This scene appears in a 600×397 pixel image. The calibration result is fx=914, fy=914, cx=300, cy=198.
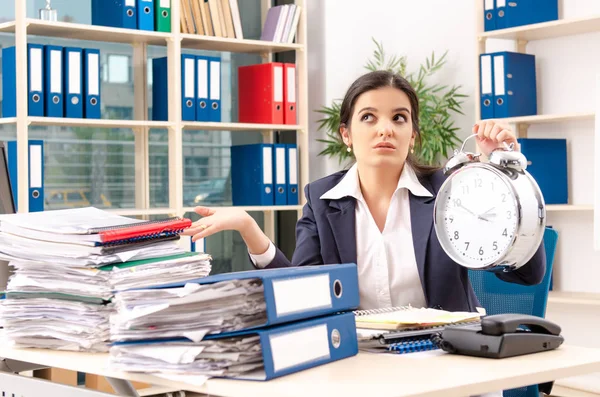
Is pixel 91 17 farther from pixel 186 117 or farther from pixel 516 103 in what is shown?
pixel 516 103

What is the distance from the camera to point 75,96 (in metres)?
4.37

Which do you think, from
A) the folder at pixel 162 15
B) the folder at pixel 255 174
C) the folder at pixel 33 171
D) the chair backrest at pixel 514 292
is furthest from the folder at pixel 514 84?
the chair backrest at pixel 514 292

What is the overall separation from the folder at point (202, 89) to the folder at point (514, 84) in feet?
4.94

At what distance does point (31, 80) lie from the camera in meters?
4.21

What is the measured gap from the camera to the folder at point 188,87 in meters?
4.79

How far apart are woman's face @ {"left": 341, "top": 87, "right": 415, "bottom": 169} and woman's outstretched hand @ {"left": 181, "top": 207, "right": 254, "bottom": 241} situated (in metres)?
0.47

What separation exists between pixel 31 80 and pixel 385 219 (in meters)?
2.52

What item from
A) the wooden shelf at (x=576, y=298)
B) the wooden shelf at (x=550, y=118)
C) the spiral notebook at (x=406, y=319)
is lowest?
the wooden shelf at (x=576, y=298)

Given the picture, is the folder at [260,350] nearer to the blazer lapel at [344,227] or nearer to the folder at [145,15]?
the blazer lapel at [344,227]

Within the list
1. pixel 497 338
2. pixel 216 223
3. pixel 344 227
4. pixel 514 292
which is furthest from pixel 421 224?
pixel 497 338

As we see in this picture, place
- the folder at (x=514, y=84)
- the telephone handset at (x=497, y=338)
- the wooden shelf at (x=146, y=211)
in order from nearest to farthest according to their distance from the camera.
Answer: the telephone handset at (x=497, y=338), the wooden shelf at (x=146, y=211), the folder at (x=514, y=84)

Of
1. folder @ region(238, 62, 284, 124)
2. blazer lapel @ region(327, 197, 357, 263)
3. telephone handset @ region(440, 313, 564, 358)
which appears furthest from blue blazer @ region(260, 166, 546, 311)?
folder @ region(238, 62, 284, 124)

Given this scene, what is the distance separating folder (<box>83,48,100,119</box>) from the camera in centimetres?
439

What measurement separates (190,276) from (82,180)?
345cm
